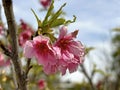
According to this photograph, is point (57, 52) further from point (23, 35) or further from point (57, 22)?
point (23, 35)

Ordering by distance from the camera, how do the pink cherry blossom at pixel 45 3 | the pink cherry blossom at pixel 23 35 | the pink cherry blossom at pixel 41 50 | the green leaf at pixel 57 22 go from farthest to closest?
the pink cherry blossom at pixel 45 3 < the pink cherry blossom at pixel 23 35 < the green leaf at pixel 57 22 < the pink cherry blossom at pixel 41 50

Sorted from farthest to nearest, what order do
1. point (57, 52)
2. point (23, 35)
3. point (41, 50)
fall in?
point (23, 35), point (41, 50), point (57, 52)

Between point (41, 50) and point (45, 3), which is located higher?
point (45, 3)

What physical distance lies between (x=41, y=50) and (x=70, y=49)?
151 mm

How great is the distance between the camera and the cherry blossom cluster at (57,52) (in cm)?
176

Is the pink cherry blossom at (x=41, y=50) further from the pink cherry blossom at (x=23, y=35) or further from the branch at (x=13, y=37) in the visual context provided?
the pink cherry blossom at (x=23, y=35)

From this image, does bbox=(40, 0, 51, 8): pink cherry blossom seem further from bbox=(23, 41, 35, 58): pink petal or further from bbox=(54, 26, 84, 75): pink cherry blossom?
bbox=(23, 41, 35, 58): pink petal

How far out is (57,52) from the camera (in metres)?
1.74

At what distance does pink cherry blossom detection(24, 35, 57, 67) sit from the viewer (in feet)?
5.75

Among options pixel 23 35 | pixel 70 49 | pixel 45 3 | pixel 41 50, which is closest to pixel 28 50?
pixel 41 50

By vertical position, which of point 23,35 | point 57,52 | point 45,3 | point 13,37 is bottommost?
point 57,52

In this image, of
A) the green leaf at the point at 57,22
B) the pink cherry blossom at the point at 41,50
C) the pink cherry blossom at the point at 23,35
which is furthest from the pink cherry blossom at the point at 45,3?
the pink cherry blossom at the point at 41,50

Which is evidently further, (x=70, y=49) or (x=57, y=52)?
(x=70, y=49)

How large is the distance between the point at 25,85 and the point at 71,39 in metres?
0.34
